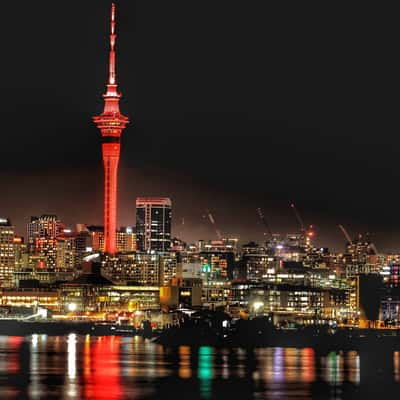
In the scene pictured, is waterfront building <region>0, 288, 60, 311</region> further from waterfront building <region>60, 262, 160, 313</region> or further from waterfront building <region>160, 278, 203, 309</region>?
waterfront building <region>160, 278, 203, 309</region>

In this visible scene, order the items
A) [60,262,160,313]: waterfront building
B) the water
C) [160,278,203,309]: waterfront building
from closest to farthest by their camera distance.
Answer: the water → [160,278,203,309]: waterfront building → [60,262,160,313]: waterfront building

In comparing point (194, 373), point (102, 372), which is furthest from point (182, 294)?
point (194, 373)

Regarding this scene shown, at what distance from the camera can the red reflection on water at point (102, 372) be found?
83.1m

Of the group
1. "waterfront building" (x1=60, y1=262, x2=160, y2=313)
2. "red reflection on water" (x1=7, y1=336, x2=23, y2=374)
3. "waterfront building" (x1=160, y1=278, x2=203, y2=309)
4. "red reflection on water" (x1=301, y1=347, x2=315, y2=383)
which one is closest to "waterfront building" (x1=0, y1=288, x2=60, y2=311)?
"waterfront building" (x1=60, y1=262, x2=160, y2=313)

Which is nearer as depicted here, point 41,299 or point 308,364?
point 308,364

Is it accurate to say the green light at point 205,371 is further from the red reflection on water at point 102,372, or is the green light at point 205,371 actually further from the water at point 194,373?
the red reflection on water at point 102,372

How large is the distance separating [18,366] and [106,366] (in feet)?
19.3

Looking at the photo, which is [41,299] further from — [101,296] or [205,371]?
[205,371]

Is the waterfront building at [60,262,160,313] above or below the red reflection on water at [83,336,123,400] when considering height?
above

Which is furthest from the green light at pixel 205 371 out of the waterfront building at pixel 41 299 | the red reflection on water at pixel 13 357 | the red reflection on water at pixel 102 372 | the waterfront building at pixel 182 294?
the waterfront building at pixel 41 299

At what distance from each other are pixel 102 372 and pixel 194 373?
578 cm

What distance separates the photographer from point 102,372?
315ft

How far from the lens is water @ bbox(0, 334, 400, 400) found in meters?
83.4

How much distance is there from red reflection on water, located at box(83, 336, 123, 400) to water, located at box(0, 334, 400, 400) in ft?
0.10
